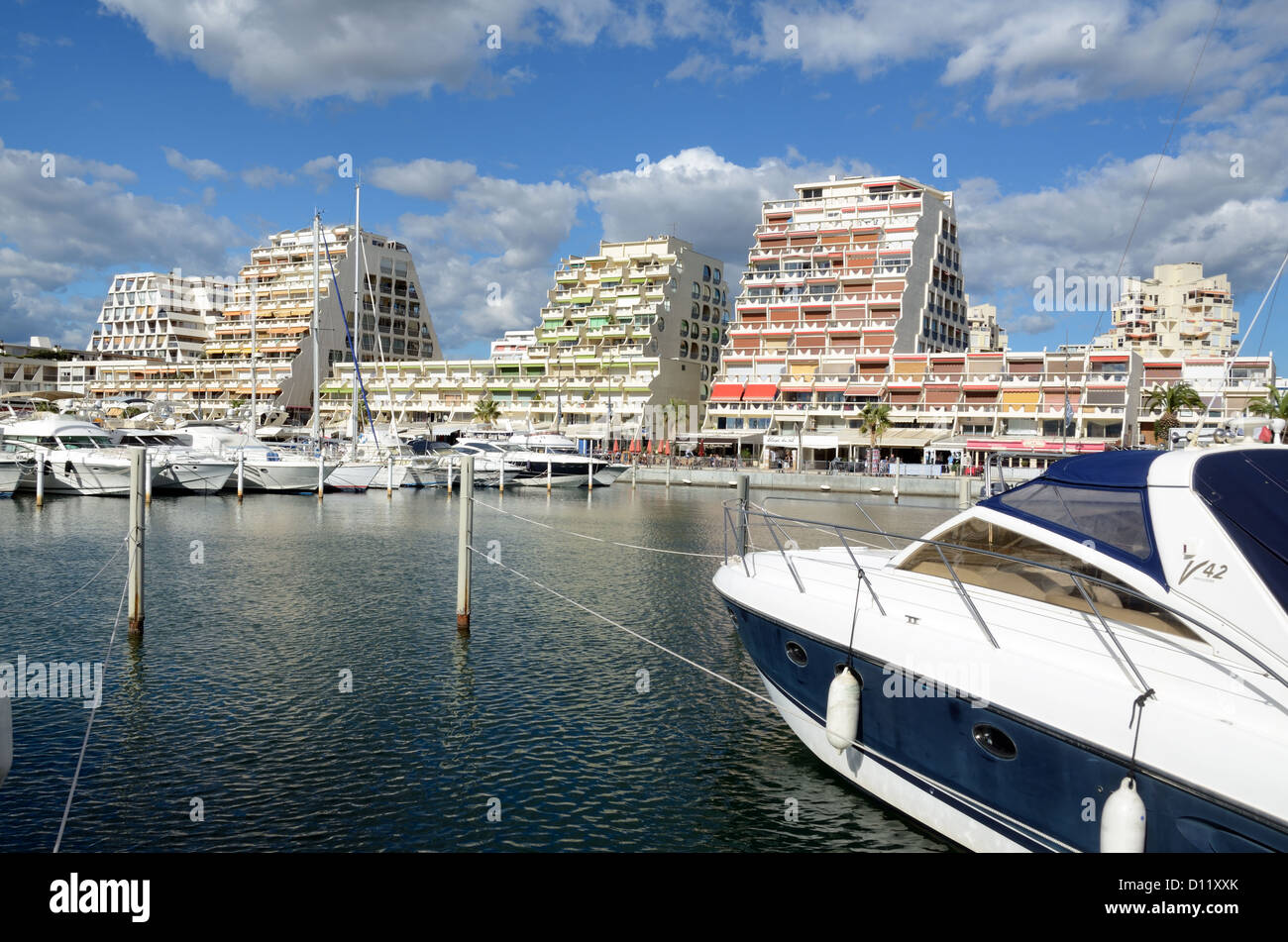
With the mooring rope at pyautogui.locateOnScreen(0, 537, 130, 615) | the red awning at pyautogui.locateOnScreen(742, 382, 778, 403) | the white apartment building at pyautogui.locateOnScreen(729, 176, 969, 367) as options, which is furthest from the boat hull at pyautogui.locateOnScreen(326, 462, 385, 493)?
the white apartment building at pyautogui.locateOnScreen(729, 176, 969, 367)

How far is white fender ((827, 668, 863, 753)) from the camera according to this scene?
8.02m

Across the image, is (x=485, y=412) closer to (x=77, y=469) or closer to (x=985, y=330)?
(x=77, y=469)

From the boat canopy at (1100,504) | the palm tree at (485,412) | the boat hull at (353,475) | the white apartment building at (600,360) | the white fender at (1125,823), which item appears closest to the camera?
the white fender at (1125,823)

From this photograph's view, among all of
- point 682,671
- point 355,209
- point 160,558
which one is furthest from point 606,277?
point 682,671

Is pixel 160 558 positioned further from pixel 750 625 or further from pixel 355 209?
pixel 355 209

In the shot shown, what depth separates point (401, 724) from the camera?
1125 centimetres

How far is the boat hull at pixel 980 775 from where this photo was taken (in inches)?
215

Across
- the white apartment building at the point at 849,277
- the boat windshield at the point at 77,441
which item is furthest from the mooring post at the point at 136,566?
the white apartment building at the point at 849,277

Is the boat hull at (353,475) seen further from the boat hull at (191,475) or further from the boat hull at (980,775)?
the boat hull at (980,775)

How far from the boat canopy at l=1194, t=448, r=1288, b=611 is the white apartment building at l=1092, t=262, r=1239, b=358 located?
159 m

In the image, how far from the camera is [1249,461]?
7457mm
